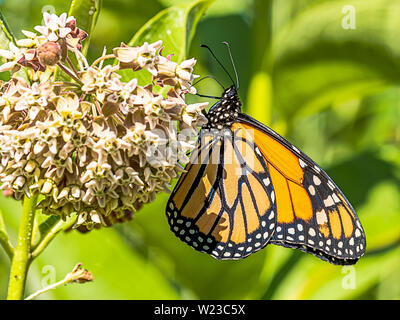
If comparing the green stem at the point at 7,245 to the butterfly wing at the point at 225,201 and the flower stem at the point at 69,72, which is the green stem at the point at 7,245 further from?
the butterfly wing at the point at 225,201

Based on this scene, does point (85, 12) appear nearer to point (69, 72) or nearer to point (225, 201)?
point (69, 72)

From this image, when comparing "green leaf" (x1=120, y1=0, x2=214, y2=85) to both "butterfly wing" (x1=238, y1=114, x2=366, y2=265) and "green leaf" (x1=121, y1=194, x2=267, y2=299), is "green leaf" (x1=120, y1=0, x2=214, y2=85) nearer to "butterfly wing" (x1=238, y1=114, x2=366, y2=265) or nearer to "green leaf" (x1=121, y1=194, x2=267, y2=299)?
"butterfly wing" (x1=238, y1=114, x2=366, y2=265)

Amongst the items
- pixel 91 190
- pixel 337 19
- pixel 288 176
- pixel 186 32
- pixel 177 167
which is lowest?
pixel 91 190

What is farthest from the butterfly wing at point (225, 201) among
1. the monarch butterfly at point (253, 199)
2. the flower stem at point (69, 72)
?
the flower stem at point (69, 72)

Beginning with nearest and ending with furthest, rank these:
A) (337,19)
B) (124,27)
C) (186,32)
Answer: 1. (186,32)
2. (337,19)
3. (124,27)

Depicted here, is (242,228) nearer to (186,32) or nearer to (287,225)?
(287,225)

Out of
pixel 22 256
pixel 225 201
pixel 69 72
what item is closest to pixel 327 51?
pixel 225 201

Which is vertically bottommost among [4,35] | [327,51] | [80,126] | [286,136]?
[80,126]

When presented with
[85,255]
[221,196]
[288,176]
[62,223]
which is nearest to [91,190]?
[62,223]
